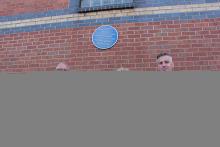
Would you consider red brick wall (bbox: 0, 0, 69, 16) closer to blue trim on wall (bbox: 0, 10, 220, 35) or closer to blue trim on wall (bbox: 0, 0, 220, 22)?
blue trim on wall (bbox: 0, 0, 220, 22)

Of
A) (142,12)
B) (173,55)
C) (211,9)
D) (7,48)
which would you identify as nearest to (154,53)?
(173,55)

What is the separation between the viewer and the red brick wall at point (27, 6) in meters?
7.07

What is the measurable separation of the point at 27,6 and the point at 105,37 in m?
1.91

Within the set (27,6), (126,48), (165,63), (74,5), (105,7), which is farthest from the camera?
(27,6)

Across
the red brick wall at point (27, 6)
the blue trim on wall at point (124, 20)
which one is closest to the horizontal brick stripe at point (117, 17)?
the blue trim on wall at point (124, 20)

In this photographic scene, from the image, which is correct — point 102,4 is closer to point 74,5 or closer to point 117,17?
point 117,17

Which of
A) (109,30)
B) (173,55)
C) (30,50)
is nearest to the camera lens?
(173,55)

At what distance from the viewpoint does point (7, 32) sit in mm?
7332

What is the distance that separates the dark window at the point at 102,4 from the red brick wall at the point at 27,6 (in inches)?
15.3

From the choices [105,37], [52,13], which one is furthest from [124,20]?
[52,13]

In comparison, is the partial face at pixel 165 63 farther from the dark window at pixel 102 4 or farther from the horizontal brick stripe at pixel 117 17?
the dark window at pixel 102 4

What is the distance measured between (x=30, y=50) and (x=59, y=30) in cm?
71

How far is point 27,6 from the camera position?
23.9 feet

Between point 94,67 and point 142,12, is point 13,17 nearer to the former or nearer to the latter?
point 94,67
